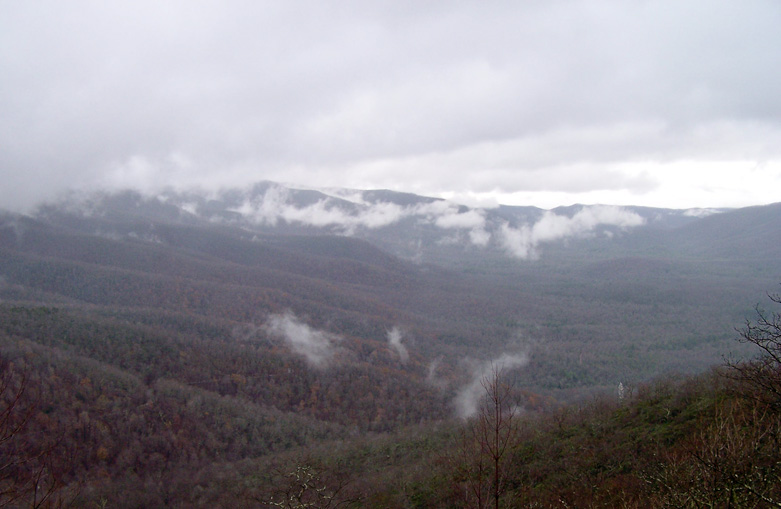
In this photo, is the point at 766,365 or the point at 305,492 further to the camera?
the point at 305,492

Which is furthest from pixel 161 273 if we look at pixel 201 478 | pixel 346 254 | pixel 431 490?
pixel 431 490

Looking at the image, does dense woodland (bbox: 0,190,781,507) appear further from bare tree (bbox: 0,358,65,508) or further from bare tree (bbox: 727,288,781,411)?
bare tree (bbox: 0,358,65,508)

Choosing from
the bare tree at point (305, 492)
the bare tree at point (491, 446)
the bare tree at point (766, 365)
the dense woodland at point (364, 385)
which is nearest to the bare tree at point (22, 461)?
the dense woodland at point (364, 385)

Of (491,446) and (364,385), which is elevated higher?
(491,446)

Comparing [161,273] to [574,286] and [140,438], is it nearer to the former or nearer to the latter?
[140,438]

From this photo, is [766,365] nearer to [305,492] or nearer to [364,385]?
[305,492]

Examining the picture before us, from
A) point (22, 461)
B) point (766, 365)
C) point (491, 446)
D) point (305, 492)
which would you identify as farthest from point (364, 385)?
point (22, 461)

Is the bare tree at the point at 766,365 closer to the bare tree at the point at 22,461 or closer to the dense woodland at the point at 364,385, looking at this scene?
the dense woodland at the point at 364,385

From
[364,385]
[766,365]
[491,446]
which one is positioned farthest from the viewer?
[364,385]
